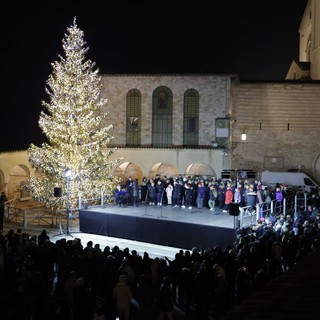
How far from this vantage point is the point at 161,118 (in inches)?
1409

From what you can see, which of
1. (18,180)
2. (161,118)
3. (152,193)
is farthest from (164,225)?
(18,180)

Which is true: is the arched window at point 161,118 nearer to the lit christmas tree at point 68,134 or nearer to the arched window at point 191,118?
the arched window at point 191,118

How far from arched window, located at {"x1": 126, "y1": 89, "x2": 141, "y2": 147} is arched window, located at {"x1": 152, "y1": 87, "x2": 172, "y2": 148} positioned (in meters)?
1.14

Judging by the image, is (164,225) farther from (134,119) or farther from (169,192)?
(134,119)

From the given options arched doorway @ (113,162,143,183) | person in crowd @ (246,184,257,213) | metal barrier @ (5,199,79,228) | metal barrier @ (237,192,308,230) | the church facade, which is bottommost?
metal barrier @ (5,199,79,228)

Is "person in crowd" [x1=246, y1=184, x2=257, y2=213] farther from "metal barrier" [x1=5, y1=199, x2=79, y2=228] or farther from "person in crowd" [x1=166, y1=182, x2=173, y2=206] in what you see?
"metal barrier" [x1=5, y1=199, x2=79, y2=228]

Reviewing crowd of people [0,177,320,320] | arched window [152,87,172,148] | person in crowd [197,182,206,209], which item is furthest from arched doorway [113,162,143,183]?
crowd of people [0,177,320,320]

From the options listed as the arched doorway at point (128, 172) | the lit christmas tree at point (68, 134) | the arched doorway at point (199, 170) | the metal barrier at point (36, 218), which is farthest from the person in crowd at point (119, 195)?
the arched doorway at point (128, 172)

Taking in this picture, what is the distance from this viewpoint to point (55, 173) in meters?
26.2

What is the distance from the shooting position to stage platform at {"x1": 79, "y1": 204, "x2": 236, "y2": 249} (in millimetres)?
18562

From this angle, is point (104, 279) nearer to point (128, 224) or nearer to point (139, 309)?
point (139, 309)

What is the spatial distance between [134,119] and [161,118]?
6.71 feet

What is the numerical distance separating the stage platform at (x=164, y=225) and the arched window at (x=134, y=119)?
1272 centimetres

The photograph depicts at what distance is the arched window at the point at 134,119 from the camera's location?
35906 mm
